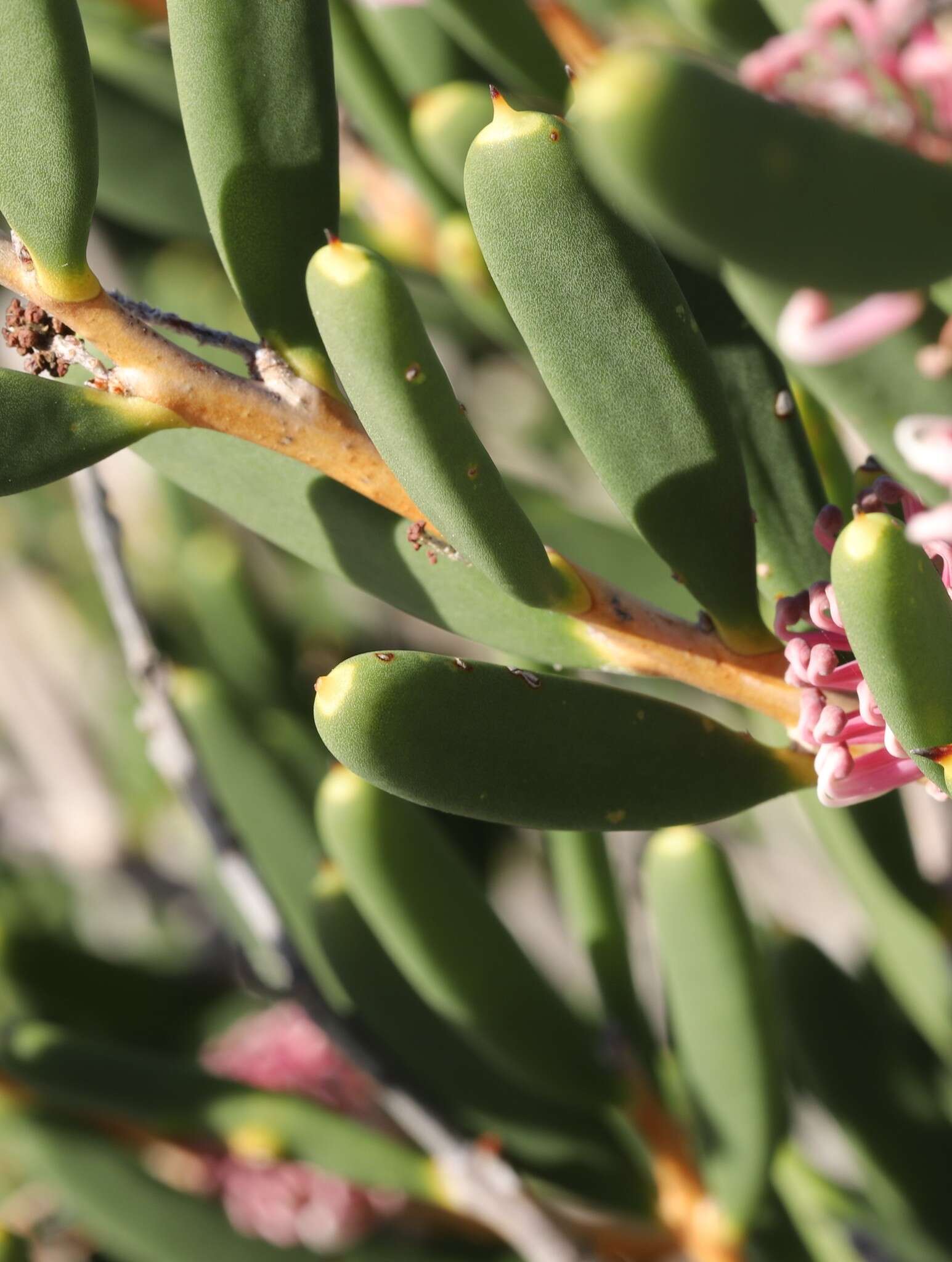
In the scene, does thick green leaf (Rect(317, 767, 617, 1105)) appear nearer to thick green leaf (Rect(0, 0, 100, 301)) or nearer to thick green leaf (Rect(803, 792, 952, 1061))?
thick green leaf (Rect(803, 792, 952, 1061))

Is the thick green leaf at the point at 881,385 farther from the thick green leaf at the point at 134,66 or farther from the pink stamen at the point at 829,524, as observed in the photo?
the thick green leaf at the point at 134,66

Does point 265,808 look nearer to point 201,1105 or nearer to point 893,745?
point 201,1105

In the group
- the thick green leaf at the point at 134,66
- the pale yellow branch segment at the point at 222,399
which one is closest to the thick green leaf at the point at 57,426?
the pale yellow branch segment at the point at 222,399

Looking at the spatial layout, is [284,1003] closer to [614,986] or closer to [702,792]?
[614,986]

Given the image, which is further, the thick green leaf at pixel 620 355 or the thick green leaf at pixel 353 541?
the thick green leaf at pixel 353 541

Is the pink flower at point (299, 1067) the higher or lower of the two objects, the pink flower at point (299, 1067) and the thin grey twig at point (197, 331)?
the lower

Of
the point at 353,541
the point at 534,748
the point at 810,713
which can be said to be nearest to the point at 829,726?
the point at 810,713

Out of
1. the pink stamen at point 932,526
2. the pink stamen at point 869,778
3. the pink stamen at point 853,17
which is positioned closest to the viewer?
the pink stamen at point 932,526
